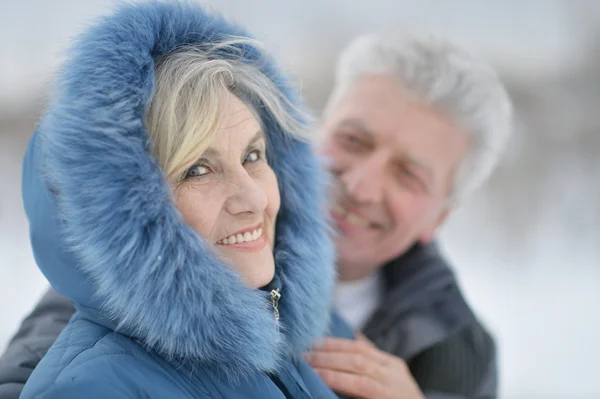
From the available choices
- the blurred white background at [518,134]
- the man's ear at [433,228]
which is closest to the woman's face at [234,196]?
the man's ear at [433,228]

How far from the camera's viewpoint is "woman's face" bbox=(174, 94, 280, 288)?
1097mm

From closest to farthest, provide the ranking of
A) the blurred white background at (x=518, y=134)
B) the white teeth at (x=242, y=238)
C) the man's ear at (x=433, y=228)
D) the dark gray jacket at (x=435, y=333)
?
the white teeth at (x=242, y=238) → the dark gray jacket at (x=435, y=333) → the man's ear at (x=433, y=228) → the blurred white background at (x=518, y=134)

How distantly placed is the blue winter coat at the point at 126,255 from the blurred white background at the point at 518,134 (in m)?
3.67

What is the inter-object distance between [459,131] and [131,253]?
128cm

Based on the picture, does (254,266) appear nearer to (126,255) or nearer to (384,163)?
(126,255)

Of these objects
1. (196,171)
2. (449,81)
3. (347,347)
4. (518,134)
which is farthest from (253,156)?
(518,134)

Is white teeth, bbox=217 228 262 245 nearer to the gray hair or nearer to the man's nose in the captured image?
the man's nose

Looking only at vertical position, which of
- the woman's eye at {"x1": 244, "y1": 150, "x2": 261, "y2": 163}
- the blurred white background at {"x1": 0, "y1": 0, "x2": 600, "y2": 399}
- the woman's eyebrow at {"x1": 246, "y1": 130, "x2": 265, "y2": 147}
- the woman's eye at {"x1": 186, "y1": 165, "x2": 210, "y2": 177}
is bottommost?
the blurred white background at {"x1": 0, "y1": 0, "x2": 600, "y2": 399}

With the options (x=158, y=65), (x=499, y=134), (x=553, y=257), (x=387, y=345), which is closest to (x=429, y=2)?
(x=553, y=257)

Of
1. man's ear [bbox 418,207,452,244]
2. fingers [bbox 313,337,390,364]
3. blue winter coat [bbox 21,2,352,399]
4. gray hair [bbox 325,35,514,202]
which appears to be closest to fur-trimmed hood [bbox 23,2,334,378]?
blue winter coat [bbox 21,2,352,399]

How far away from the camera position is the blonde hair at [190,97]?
1.06m

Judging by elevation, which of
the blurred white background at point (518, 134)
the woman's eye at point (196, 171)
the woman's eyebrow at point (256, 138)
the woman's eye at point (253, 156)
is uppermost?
the woman's eyebrow at point (256, 138)

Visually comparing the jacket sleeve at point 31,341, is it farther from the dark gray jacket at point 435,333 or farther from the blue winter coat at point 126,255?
the dark gray jacket at point 435,333

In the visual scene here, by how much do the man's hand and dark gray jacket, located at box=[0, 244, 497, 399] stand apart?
0.97ft
